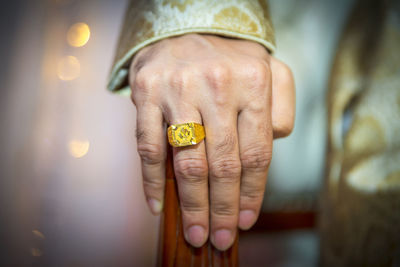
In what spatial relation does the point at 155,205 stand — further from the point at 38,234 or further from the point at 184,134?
the point at 38,234

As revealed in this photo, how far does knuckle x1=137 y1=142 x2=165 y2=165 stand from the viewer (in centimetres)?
37

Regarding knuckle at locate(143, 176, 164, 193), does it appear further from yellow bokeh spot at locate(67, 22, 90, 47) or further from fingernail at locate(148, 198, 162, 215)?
yellow bokeh spot at locate(67, 22, 90, 47)

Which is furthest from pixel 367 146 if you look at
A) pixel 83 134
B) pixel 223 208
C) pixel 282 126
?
pixel 83 134

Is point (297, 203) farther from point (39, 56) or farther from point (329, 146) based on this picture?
A: point (39, 56)

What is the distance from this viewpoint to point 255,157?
369 millimetres

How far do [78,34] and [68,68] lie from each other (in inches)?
6.3

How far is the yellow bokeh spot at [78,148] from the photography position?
0.99 m

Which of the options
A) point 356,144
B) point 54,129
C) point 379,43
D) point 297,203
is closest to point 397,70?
point 379,43

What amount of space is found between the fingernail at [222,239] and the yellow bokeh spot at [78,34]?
Answer: 1.00 m

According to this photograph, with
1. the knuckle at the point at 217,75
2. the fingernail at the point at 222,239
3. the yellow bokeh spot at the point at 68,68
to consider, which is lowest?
the fingernail at the point at 222,239

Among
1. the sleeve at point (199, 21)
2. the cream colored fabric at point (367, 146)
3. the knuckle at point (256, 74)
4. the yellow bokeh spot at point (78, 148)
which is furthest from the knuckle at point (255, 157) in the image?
the yellow bokeh spot at point (78, 148)

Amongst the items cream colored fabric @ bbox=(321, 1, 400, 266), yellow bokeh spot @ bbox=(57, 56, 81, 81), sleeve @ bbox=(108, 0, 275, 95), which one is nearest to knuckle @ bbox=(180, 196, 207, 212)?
sleeve @ bbox=(108, 0, 275, 95)

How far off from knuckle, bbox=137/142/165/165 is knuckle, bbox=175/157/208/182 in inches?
1.6

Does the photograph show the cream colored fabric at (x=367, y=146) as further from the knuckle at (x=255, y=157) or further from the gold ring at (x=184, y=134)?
the gold ring at (x=184, y=134)
